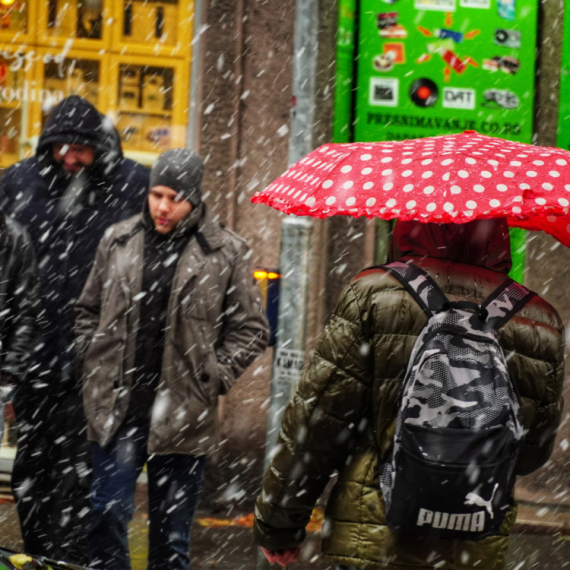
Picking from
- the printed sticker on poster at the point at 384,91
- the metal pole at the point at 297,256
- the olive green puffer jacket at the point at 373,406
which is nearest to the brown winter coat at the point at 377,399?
the olive green puffer jacket at the point at 373,406

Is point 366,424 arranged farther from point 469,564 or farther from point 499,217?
point 499,217

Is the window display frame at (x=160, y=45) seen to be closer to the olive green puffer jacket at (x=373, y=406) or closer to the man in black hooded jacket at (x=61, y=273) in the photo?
the man in black hooded jacket at (x=61, y=273)

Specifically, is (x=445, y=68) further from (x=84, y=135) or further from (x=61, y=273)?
(x=61, y=273)

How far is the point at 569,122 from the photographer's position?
26.2ft

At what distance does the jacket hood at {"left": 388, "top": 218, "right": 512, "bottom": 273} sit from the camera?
3146mm

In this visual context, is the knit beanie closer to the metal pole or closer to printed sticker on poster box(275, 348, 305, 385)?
the metal pole

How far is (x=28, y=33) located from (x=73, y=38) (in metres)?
0.34

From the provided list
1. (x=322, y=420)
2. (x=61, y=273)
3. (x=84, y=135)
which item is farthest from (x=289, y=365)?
(x=322, y=420)

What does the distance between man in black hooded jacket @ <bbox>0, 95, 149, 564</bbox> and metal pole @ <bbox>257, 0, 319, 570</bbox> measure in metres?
0.91

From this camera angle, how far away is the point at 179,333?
5016mm

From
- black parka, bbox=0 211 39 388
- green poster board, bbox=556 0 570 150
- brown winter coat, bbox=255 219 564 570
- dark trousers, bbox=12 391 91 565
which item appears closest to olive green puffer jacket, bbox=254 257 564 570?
brown winter coat, bbox=255 219 564 570

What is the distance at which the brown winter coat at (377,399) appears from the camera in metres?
3.01

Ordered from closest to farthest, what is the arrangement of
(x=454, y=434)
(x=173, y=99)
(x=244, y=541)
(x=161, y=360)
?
(x=454, y=434) < (x=161, y=360) < (x=244, y=541) < (x=173, y=99)

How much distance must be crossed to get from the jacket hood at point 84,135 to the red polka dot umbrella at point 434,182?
246 cm
